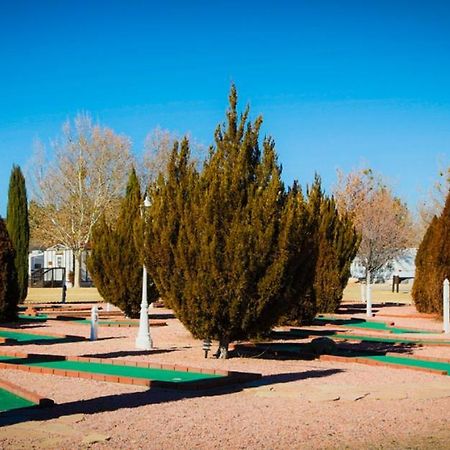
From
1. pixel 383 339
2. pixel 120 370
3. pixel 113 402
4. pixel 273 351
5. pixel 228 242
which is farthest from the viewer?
pixel 383 339

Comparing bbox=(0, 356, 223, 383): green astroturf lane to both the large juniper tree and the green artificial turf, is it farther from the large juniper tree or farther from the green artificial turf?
the large juniper tree

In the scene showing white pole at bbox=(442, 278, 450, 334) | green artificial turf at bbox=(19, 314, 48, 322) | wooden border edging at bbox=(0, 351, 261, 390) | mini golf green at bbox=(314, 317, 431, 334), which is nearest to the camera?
wooden border edging at bbox=(0, 351, 261, 390)

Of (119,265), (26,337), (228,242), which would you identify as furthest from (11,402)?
(119,265)

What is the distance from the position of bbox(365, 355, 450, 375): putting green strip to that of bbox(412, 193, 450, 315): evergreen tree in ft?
33.9

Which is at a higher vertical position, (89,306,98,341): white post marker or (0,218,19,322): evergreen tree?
(0,218,19,322): evergreen tree

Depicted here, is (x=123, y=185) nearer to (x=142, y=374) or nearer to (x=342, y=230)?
(x=342, y=230)

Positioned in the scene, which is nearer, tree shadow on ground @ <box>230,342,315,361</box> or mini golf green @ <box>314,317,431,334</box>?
tree shadow on ground @ <box>230,342,315,361</box>

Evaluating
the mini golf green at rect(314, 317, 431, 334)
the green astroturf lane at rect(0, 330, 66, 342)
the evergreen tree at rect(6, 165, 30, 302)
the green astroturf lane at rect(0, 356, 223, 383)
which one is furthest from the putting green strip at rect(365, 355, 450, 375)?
the evergreen tree at rect(6, 165, 30, 302)

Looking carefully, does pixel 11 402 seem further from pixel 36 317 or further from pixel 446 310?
pixel 36 317

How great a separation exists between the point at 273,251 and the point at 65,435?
652cm

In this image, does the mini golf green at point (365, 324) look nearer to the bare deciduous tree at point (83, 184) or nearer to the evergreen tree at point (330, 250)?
the evergreen tree at point (330, 250)

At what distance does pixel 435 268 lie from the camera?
24.2 metres

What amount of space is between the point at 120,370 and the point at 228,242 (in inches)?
110

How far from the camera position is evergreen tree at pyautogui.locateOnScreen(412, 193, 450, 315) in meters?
24.0
